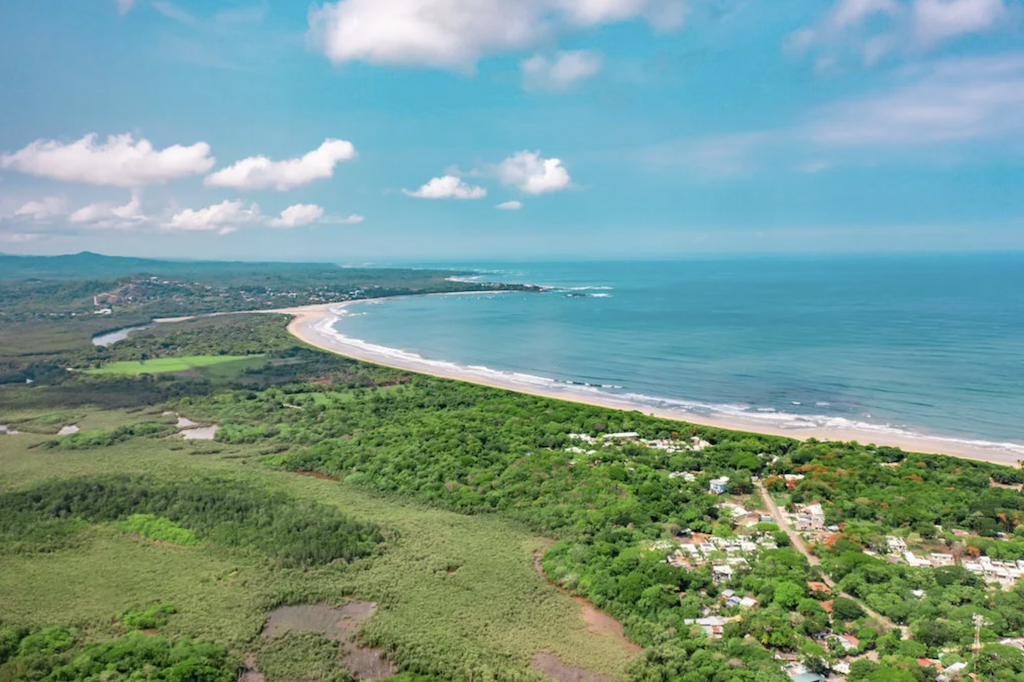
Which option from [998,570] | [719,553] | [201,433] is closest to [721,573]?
[719,553]

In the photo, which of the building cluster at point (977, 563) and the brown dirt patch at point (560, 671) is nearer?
the brown dirt patch at point (560, 671)

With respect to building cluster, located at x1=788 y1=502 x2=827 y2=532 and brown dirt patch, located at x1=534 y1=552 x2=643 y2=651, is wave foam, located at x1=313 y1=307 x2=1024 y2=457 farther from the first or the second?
→ brown dirt patch, located at x1=534 y1=552 x2=643 y2=651

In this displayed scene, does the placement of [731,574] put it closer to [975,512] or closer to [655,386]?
[975,512]

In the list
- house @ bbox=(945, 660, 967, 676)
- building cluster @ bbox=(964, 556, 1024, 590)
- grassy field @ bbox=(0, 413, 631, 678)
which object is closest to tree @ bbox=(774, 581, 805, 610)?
house @ bbox=(945, 660, 967, 676)

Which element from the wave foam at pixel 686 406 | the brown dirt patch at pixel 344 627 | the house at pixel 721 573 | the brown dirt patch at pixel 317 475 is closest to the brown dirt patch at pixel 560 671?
the brown dirt patch at pixel 344 627

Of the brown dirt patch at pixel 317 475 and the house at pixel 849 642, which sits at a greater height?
the house at pixel 849 642

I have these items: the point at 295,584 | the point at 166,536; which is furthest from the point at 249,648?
the point at 166,536

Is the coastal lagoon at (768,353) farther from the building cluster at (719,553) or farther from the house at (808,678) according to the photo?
the house at (808,678)
